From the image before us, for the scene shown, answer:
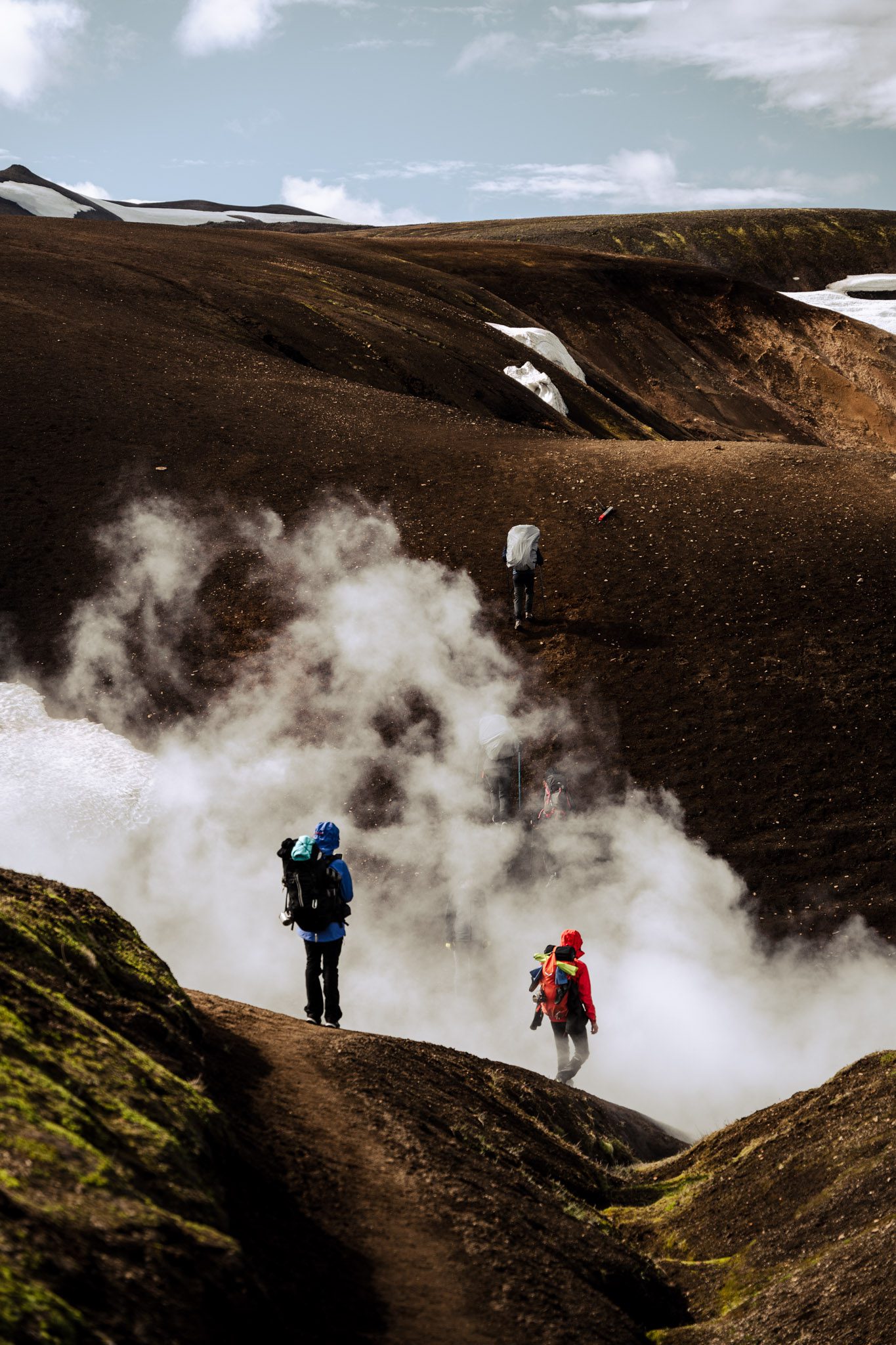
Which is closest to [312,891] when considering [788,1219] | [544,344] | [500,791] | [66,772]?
[788,1219]

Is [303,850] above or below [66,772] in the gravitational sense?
below

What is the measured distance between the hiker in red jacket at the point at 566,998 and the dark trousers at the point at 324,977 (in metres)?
1.92

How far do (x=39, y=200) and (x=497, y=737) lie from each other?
91790 mm

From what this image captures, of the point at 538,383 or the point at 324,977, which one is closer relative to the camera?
the point at 324,977

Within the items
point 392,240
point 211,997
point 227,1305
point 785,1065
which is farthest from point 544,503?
point 392,240

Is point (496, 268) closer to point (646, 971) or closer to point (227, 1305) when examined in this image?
point (646, 971)

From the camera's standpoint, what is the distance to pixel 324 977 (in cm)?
929

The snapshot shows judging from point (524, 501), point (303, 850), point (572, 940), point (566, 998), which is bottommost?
point (566, 998)

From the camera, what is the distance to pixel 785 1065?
11852mm

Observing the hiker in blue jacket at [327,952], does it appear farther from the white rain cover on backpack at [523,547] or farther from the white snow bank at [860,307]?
the white snow bank at [860,307]

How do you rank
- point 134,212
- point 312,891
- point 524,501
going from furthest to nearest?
point 134,212, point 524,501, point 312,891

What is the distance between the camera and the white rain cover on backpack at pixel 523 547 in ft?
54.1

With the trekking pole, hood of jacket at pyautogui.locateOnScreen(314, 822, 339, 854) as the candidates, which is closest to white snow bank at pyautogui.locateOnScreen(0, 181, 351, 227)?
the trekking pole

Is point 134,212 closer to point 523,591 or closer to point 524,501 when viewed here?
point 524,501
